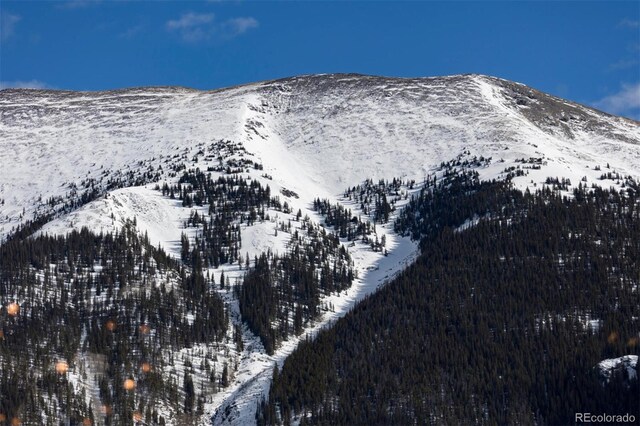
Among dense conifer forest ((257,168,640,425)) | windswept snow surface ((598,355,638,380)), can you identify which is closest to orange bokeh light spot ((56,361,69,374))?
dense conifer forest ((257,168,640,425))

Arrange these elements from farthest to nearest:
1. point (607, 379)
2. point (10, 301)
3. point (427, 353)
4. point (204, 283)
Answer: point (204, 283) → point (10, 301) → point (427, 353) → point (607, 379)

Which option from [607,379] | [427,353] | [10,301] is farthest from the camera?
[10,301]

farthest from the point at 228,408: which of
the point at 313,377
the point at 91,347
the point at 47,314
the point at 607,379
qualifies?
the point at 607,379

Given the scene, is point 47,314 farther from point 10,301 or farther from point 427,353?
point 427,353

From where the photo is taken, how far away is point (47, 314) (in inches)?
6491

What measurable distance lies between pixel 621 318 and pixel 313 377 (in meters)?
56.3

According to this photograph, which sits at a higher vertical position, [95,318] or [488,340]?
[95,318]
